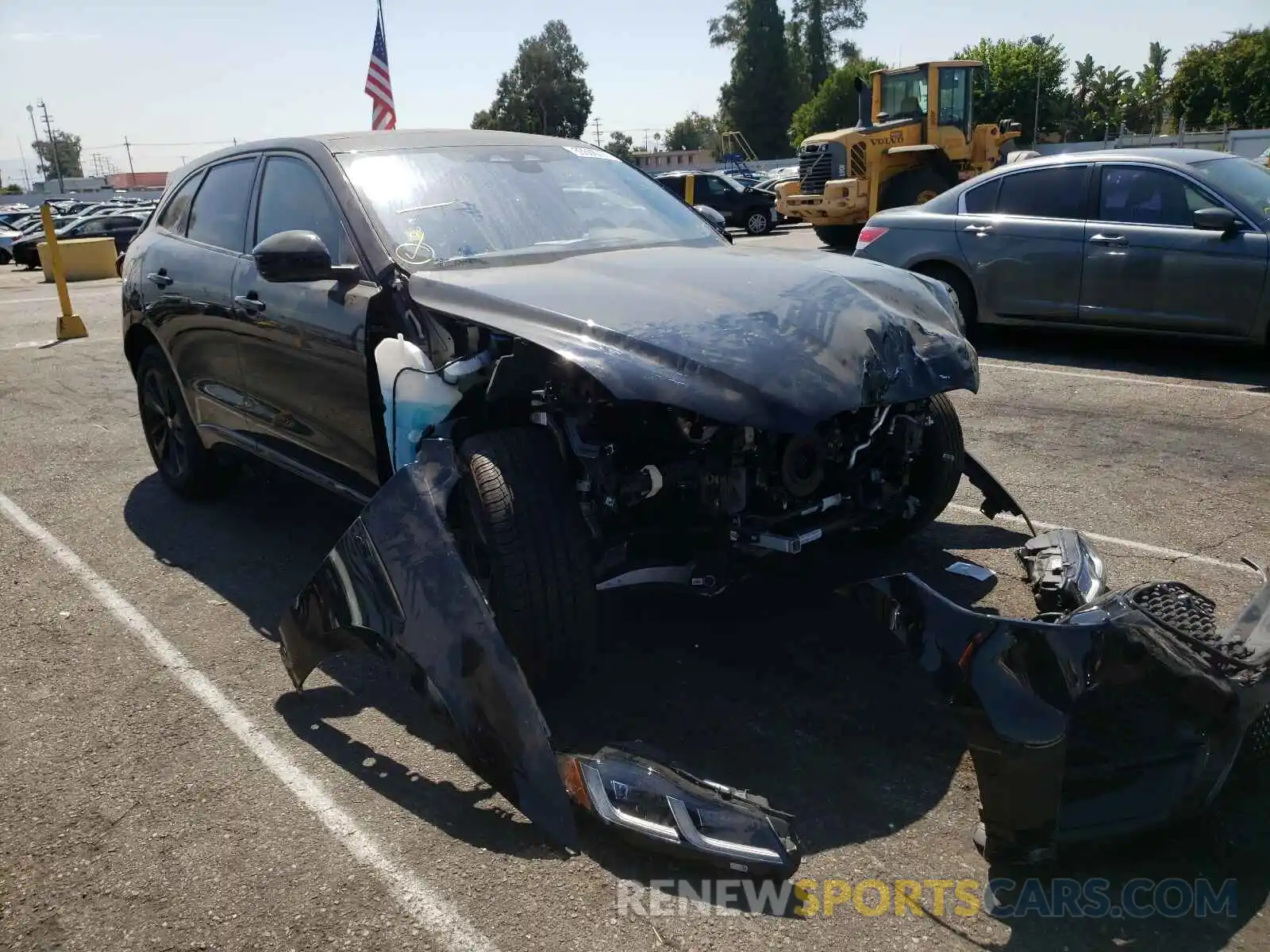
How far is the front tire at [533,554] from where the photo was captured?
10.0 feet

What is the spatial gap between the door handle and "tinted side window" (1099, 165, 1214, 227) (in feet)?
21.6

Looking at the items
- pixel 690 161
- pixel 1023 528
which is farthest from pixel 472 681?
pixel 690 161

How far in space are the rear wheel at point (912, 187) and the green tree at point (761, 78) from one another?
6411 centimetres

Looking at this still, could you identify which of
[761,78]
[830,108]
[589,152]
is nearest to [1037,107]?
[830,108]

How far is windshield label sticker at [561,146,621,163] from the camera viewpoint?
4938 millimetres

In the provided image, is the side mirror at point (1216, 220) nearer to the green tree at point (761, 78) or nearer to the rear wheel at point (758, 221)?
the rear wheel at point (758, 221)

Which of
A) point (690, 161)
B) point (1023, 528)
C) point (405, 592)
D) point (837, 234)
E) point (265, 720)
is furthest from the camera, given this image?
point (690, 161)

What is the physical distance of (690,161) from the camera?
86.9m

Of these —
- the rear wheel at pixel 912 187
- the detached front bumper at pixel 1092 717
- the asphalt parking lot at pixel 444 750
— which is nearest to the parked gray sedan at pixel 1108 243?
the asphalt parking lot at pixel 444 750

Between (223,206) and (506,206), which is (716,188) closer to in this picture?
(223,206)

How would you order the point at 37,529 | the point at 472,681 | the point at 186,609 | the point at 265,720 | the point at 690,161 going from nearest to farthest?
the point at 472,681, the point at 265,720, the point at 186,609, the point at 37,529, the point at 690,161

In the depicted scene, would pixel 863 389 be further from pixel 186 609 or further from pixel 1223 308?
pixel 1223 308

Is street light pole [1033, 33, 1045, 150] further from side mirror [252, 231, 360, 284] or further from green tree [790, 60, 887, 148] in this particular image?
side mirror [252, 231, 360, 284]

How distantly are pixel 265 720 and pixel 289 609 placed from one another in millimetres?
385
